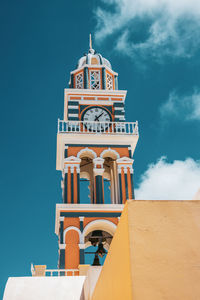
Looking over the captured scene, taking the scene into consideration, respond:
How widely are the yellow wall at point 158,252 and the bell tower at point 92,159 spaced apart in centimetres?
1183

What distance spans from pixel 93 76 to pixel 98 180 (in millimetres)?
6076

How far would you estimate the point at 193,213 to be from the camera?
317cm

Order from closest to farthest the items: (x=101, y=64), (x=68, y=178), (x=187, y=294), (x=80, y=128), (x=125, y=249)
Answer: (x=187, y=294), (x=125, y=249), (x=68, y=178), (x=80, y=128), (x=101, y=64)

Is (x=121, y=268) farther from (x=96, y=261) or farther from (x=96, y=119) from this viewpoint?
(x=96, y=119)

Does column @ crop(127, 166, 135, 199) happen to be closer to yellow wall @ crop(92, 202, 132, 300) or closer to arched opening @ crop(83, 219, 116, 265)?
arched opening @ crop(83, 219, 116, 265)

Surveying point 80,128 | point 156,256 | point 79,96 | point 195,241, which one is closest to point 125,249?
point 156,256

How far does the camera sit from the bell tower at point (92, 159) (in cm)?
1523

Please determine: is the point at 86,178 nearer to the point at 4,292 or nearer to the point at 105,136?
the point at 105,136

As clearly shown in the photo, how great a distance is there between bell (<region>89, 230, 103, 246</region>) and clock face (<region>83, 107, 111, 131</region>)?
14.4 ft

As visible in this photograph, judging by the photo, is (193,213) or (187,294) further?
(193,213)

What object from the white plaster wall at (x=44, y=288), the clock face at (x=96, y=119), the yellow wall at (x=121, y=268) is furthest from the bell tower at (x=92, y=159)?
the yellow wall at (x=121, y=268)

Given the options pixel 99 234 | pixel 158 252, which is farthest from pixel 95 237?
pixel 158 252

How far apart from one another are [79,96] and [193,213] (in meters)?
16.3

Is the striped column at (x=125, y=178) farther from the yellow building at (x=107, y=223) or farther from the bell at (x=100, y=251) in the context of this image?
the bell at (x=100, y=251)
